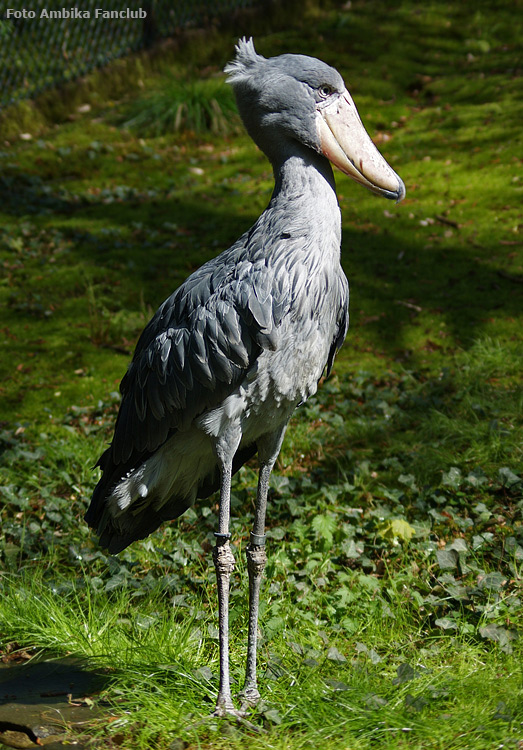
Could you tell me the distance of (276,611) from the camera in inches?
132

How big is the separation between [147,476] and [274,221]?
1041mm

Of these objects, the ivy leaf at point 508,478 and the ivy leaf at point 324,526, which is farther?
the ivy leaf at point 508,478

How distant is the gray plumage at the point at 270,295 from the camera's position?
2439mm

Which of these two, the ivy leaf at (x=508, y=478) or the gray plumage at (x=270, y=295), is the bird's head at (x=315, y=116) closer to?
the gray plumage at (x=270, y=295)

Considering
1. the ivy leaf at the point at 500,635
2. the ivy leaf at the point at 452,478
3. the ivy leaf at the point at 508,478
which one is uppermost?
the ivy leaf at the point at 508,478

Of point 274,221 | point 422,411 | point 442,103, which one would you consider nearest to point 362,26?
point 442,103

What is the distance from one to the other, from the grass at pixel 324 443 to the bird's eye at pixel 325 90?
6.40 feet

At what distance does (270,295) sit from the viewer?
241 cm

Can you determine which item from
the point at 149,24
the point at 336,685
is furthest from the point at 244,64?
the point at 149,24

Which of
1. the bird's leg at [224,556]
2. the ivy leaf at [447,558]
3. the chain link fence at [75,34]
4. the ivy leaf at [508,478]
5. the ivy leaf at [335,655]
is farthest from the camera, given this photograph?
the chain link fence at [75,34]

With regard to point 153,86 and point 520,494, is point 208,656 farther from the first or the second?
point 153,86

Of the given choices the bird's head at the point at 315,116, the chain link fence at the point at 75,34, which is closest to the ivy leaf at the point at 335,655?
the bird's head at the point at 315,116

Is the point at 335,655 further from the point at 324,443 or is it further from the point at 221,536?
the point at 324,443

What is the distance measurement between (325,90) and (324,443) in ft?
8.53
